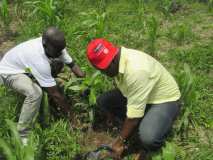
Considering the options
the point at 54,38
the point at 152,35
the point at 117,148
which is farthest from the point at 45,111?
the point at 152,35

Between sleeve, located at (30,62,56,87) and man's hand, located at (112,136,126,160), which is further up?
sleeve, located at (30,62,56,87)

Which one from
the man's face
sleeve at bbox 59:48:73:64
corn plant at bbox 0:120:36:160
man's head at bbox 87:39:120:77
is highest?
man's head at bbox 87:39:120:77

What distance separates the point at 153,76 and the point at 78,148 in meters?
0.97

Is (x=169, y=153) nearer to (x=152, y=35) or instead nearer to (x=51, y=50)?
(x=51, y=50)

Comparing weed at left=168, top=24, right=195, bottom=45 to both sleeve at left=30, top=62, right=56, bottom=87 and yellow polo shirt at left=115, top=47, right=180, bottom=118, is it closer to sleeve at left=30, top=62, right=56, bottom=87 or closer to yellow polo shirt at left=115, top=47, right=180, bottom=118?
yellow polo shirt at left=115, top=47, right=180, bottom=118

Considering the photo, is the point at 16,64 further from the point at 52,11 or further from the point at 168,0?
the point at 168,0

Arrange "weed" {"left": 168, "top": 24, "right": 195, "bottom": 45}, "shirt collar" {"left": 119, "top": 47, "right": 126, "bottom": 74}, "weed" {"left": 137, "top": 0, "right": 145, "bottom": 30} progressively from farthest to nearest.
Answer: "weed" {"left": 137, "top": 0, "right": 145, "bottom": 30} < "weed" {"left": 168, "top": 24, "right": 195, "bottom": 45} < "shirt collar" {"left": 119, "top": 47, "right": 126, "bottom": 74}

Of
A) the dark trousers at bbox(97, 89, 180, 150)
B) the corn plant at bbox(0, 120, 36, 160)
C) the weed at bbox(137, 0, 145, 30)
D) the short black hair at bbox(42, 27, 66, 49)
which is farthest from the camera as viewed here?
the weed at bbox(137, 0, 145, 30)

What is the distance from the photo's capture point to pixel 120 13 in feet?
21.4

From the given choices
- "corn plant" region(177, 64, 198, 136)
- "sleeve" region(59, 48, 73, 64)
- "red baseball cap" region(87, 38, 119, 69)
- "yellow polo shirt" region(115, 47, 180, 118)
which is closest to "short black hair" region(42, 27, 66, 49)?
"sleeve" region(59, 48, 73, 64)

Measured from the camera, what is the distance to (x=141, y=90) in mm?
3520

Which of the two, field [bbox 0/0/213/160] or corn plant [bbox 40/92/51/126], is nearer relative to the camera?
field [bbox 0/0/213/160]

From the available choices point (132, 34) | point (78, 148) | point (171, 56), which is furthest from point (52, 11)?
point (78, 148)

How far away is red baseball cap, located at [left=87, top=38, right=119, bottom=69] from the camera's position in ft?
11.2
